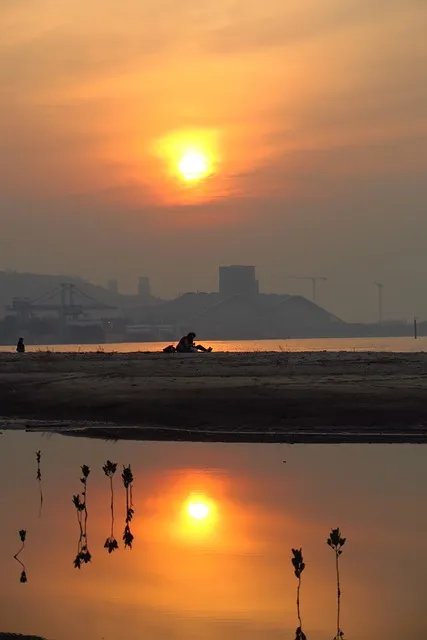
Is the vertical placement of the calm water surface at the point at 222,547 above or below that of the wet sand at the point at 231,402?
below

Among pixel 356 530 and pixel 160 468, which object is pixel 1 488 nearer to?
pixel 160 468

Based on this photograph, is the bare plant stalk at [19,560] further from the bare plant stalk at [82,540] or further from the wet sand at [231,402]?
the wet sand at [231,402]

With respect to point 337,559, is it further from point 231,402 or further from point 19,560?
point 231,402

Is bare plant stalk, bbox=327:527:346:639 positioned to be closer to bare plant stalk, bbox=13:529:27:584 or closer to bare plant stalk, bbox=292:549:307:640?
bare plant stalk, bbox=292:549:307:640

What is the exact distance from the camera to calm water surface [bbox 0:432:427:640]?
36.5ft

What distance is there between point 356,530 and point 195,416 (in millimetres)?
15802

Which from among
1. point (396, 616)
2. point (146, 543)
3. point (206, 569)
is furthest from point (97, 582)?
point (396, 616)

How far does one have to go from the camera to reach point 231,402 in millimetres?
32062

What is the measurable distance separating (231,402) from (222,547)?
17.7 meters

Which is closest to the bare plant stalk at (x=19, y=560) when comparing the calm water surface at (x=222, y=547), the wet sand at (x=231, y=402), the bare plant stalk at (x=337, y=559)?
the calm water surface at (x=222, y=547)

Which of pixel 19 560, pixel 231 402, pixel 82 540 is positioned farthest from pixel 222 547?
pixel 231 402

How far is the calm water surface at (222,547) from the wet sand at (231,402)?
4.62 m

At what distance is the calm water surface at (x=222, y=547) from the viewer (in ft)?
36.5

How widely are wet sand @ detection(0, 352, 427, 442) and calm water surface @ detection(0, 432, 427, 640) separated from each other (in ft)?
15.2
